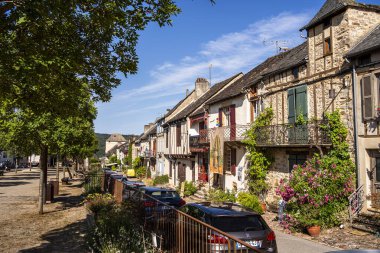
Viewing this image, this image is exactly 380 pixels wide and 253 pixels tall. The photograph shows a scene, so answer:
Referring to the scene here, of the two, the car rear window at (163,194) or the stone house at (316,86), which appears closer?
the stone house at (316,86)

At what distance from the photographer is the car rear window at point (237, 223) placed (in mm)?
8008

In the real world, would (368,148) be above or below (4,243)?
above

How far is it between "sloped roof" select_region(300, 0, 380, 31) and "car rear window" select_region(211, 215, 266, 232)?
412 inches

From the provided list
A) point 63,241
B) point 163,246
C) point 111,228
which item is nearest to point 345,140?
point 163,246

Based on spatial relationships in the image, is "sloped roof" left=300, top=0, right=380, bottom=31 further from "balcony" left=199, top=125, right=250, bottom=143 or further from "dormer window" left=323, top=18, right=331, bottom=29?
"balcony" left=199, top=125, right=250, bottom=143

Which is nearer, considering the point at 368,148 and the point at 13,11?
the point at 13,11

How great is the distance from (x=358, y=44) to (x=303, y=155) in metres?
5.49

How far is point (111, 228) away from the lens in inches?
346

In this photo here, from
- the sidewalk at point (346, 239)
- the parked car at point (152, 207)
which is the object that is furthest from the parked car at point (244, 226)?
the sidewalk at point (346, 239)

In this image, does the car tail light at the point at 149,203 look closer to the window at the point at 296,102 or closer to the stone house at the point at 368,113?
the stone house at the point at 368,113

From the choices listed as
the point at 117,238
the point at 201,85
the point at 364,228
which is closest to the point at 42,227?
the point at 117,238

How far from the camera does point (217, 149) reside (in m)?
23.1

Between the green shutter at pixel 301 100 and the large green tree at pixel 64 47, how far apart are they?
9.90m

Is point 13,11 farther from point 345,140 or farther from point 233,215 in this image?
point 345,140
